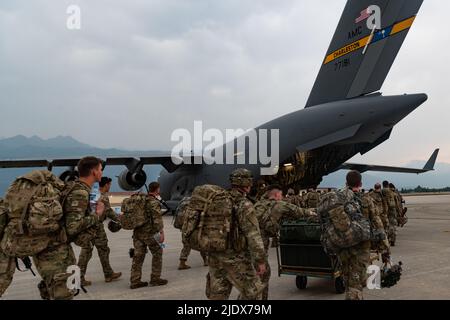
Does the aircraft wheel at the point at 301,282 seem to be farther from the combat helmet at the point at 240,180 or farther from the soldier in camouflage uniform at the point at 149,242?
the combat helmet at the point at 240,180

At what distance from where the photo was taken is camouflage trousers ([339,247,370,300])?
13.8 feet

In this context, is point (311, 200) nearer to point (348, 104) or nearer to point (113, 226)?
point (348, 104)

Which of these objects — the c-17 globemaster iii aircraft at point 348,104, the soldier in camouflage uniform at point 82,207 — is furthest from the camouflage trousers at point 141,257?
the c-17 globemaster iii aircraft at point 348,104

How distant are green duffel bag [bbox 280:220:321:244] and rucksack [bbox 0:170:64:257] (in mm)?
3430

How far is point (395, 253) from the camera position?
8.67 metres

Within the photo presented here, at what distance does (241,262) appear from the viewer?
3.66 m

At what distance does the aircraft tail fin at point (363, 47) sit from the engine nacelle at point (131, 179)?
950cm

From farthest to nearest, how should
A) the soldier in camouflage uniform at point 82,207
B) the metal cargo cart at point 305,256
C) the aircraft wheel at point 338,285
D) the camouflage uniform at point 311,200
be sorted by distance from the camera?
the camouflage uniform at point 311,200, the aircraft wheel at point 338,285, the metal cargo cart at point 305,256, the soldier in camouflage uniform at point 82,207

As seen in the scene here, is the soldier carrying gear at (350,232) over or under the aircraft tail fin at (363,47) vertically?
under

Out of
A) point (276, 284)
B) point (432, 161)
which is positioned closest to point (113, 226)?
point (276, 284)

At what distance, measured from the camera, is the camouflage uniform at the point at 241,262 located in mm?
3580

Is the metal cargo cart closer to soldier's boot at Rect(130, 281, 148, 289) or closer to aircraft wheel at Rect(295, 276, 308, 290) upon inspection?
aircraft wheel at Rect(295, 276, 308, 290)

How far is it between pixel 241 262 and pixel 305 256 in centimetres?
220

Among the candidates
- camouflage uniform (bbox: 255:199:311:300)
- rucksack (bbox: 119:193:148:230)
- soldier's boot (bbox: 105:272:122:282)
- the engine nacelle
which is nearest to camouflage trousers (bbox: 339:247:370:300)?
camouflage uniform (bbox: 255:199:311:300)
